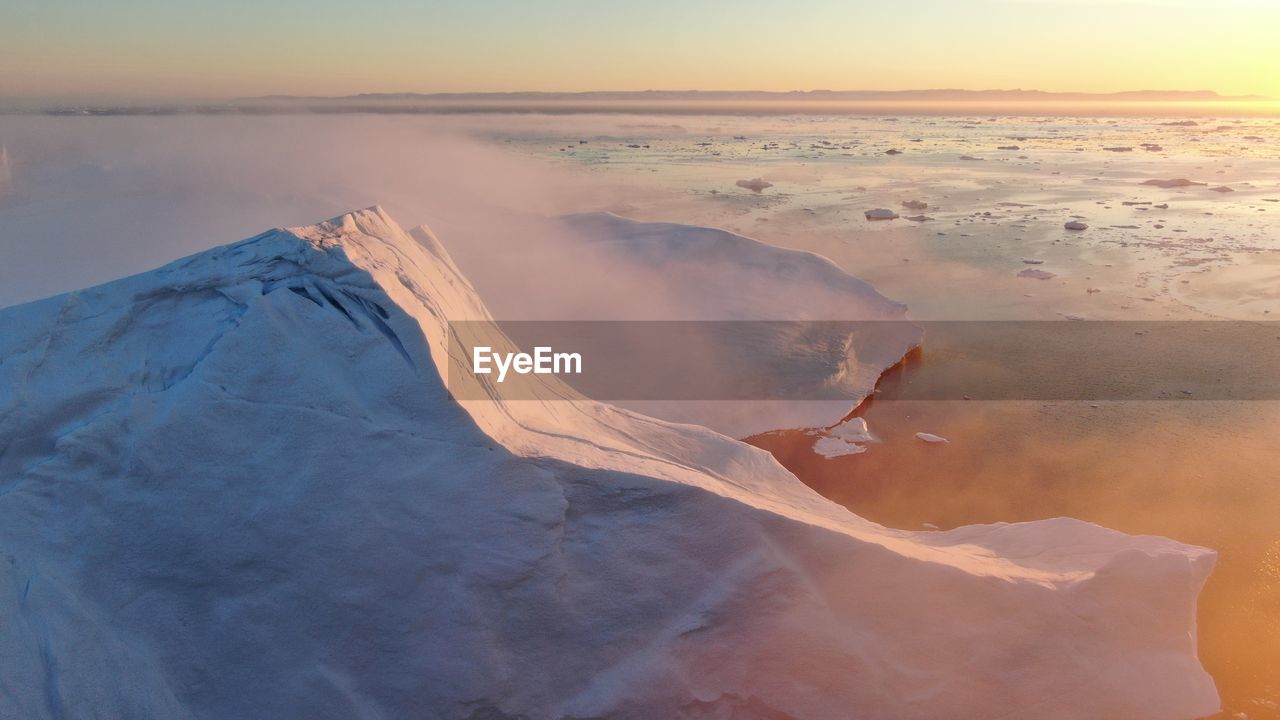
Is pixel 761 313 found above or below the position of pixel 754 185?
→ below

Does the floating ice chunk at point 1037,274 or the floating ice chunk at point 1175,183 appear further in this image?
the floating ice chunk at point 1175,183

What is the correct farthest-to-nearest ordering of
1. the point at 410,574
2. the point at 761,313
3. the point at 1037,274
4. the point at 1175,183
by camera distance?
the point at 1175,183 → the point at 1037,274 → the point at 761,313 → the point at 410,574

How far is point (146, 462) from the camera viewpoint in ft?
7.20

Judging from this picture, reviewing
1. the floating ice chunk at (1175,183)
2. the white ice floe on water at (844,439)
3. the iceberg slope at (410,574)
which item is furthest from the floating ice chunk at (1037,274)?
the floating ice chunk at (1175,183)

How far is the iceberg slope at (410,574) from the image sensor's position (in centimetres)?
204

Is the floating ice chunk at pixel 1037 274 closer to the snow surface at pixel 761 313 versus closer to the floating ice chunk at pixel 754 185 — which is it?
the snow surface at pixel 761 313

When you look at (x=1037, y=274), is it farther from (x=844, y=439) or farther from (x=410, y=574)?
(x=410, y=574)

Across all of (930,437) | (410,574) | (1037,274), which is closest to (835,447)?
(930,437)

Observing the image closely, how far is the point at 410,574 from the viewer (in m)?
2.11

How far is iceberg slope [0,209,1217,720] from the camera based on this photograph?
2045 millimetres

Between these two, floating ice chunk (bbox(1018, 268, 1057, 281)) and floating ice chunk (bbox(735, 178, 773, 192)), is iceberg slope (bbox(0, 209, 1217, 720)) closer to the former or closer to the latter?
floating ice chunk (bbox(1018, 268, 1057, 281))

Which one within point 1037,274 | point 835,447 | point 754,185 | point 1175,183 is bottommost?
point 835,447

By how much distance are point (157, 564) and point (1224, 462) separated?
432 cm

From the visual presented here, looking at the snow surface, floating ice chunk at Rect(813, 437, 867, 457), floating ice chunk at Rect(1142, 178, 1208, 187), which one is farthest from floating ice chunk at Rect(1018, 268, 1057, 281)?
floating ice chunk at Rect(1142, 178, 1208, 187)
